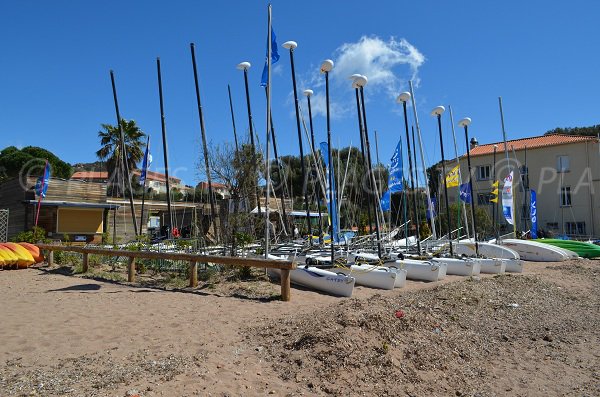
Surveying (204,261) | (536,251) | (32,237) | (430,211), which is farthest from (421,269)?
(32,237)

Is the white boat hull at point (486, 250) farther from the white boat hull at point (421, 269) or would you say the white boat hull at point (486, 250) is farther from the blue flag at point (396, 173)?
the white boat hull at point (421, 269)

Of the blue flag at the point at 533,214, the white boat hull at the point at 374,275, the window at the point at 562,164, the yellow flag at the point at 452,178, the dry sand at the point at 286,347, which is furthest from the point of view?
the window at the point at 562,164

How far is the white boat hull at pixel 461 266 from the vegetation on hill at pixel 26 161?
4182 cm

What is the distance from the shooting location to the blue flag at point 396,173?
57.6ft

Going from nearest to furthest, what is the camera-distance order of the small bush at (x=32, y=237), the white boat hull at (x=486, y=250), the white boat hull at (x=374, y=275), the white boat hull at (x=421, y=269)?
the white boat hull at (x=374, y=275)
the white boat hull at (x=421, y=269)
the small bush at (x=32, y=237)
the white boat hull at (x=486, y=250)

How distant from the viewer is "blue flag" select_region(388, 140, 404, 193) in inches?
691

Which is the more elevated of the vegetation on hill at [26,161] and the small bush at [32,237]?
the vegetation on hill at [26,161]

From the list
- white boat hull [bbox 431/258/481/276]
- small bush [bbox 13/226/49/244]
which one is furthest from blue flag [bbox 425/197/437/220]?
small bush [bbox 13/226/49/244]

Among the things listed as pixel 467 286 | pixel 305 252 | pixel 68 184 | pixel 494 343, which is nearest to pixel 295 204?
pixel 68 184

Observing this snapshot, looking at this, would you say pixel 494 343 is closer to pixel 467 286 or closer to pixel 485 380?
pixel 485 380

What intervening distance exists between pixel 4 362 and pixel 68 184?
20.7 meters

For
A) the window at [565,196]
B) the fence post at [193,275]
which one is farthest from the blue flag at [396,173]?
the window at [565,196]

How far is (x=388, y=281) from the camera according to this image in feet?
41.1

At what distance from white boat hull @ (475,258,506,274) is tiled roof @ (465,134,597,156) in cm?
2434
